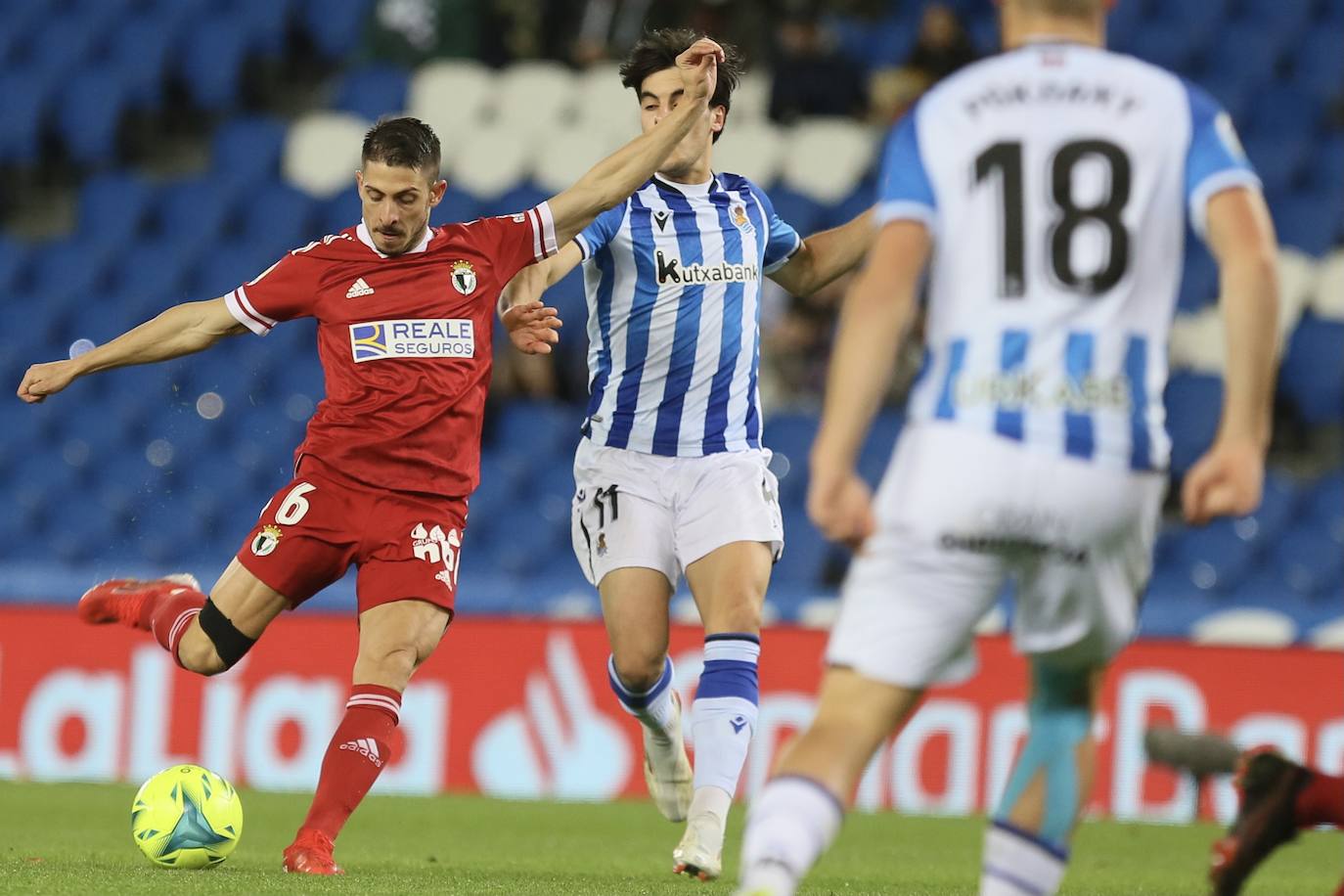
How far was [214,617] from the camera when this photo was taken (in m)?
5.66

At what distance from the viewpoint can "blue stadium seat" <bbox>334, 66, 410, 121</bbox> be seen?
1380cm

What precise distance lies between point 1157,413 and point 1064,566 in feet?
0.98

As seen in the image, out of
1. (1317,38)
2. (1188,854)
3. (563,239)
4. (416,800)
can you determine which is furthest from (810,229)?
(563,239)

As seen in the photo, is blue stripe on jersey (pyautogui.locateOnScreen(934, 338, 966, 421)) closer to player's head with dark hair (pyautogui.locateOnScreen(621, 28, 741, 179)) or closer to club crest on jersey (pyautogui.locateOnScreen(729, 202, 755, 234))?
player's head with dark hair (pyautogui.locateOnScreen(621, 28, 741, 179))

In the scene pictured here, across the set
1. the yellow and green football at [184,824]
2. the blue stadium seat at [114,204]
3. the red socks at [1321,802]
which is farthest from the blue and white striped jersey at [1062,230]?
the blue stadium seat at [114,204]

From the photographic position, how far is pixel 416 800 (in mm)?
8820

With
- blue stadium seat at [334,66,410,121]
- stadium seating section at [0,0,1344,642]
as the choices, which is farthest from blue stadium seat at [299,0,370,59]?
blue stadium seat at [334,66,410,121]

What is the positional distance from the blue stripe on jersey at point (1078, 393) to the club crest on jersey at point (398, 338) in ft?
8.93

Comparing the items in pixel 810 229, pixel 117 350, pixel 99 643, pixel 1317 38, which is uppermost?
pixel 1317 38

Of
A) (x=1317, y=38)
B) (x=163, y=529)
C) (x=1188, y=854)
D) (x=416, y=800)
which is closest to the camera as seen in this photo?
(x=1188, y=854)

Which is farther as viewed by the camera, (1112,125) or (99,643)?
(99,643)

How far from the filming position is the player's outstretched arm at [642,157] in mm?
5371

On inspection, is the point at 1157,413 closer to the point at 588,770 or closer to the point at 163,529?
the point at 588,770

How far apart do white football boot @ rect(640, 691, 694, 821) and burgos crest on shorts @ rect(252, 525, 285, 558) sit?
4.41 ft
